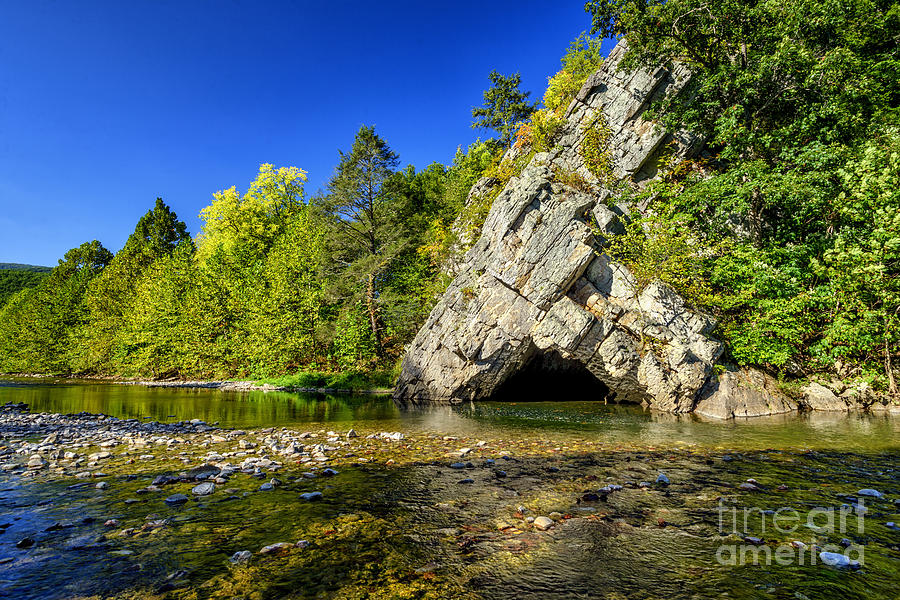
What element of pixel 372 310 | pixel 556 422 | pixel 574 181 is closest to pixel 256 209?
pixel 372 310

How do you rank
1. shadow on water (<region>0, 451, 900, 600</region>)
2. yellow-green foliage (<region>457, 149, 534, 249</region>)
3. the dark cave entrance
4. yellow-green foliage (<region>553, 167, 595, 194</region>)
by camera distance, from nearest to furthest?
1. shadow on water (<region>0, 451, 900, 600</region>)
2. yellow-green foliage (<region>553, 167, 595, 194</region>)
3. the dark cave entrance
4. yellow-green foliage (<region>457, 149, 534, 249</region>)

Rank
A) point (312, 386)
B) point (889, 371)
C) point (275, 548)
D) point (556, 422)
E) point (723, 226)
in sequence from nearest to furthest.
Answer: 1. point (275, 548)
2. point (556, 422)
3. point (889, 371)
4. point (723, 226)
5. point (312, 386)

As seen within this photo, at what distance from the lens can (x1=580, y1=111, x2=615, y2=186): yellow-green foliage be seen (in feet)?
83.1

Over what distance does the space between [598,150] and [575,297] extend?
1076 cm

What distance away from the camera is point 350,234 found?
39.6m

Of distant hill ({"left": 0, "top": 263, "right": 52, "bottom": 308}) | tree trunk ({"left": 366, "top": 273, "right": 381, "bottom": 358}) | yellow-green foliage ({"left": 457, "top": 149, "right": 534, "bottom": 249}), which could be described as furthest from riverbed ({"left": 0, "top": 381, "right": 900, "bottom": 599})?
distant hill ({"left": 0, "top": 263, "right": 52, "bottom": 308})

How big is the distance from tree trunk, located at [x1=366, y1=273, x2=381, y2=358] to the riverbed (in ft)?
78.4

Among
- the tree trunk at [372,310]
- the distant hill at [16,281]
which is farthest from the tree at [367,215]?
the distant hill at [16,281]

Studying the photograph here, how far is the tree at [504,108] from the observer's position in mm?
45500

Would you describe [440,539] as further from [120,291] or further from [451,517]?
[120,291]

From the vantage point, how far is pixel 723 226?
2152cm

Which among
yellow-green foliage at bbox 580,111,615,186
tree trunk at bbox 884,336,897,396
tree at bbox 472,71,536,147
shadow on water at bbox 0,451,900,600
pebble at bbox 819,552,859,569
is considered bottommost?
shadow on water at bbox 0,451,900,600

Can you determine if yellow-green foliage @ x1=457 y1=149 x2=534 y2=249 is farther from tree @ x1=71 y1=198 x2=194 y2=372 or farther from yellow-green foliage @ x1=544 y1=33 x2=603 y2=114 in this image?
tree @ x1=71 y1=198 x2=194 y2=372

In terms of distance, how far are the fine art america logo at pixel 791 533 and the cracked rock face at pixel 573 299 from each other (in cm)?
1388
